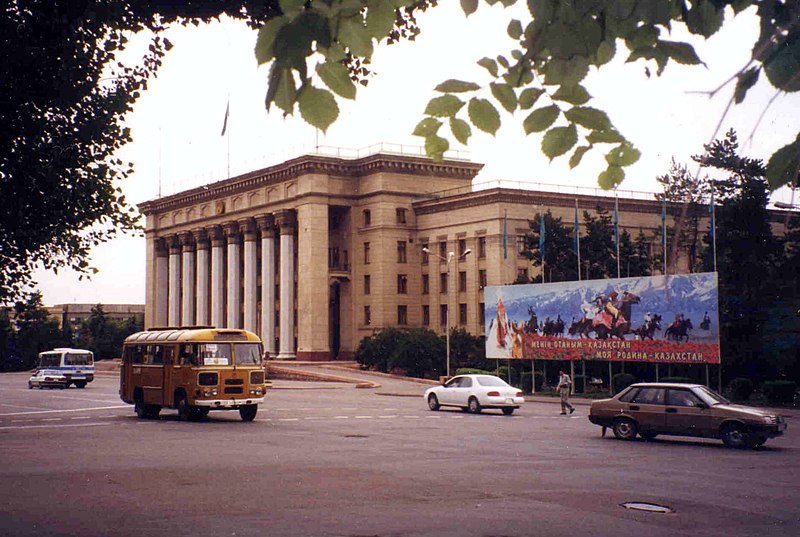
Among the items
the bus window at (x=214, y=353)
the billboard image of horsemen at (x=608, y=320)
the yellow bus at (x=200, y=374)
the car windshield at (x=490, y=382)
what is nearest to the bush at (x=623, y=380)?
the billboard image of horsemen at (x=608, y=320)

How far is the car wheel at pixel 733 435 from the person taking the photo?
69.6 feet

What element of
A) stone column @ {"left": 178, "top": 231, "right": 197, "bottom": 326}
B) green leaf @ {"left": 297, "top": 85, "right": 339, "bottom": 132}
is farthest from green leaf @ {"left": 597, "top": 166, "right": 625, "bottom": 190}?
stone column @ {"left": 178, "top": 231, "right": 197, "bottom": 326}

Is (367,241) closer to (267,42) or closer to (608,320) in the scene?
(608,320)

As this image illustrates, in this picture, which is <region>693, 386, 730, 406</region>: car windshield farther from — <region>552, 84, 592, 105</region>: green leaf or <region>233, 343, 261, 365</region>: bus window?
<region>552, 84, 592, 105</region>: green leaf

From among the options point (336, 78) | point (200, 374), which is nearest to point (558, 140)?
point (336, 78)

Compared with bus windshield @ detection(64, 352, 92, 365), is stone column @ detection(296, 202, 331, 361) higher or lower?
higher

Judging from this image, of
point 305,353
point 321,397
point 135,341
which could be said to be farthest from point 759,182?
point 305,353

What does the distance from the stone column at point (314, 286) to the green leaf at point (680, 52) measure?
74.4 metres

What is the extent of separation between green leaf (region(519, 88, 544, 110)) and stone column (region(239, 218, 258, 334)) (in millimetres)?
84619

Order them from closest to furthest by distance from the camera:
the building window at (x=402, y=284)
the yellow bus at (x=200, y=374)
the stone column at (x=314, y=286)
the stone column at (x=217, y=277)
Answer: the yellow bus at (x=200, y=374), the stone column at (x=314, y=286), the building window at (x=402, y=284), the stone column at (x=217, y=277)

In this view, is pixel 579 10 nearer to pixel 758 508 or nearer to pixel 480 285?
pixel 758 508

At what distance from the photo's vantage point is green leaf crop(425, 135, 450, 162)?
5.05 meters

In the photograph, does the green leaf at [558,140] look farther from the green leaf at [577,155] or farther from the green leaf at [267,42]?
the green leaf at [267,42]

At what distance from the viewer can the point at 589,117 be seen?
4.55 metres
